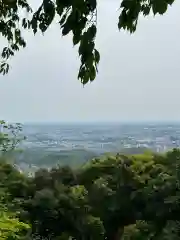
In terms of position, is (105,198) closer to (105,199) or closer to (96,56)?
(105,199)

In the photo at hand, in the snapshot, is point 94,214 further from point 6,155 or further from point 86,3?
point 86,3

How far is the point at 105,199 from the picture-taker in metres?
7.06


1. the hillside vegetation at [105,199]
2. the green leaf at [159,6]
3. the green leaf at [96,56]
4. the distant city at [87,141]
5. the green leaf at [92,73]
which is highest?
the green leaf at [159,6]

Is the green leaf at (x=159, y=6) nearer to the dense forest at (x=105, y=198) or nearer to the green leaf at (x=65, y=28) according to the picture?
the green leaf at (x=65, y=28)

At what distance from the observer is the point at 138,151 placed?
7832 millimetres

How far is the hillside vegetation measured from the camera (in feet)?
21.4

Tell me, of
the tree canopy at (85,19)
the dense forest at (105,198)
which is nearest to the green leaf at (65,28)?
the tree canopy at (85,19)

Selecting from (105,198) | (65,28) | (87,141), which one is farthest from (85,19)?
(105,198)

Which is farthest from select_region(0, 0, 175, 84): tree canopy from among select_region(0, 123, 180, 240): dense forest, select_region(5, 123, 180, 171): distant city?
select_region(0, 123, 180, 240): dense forest

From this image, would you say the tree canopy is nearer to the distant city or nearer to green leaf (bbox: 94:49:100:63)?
green leaf (bbox: 94:49:100:63)

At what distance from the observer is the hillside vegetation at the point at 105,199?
6523 mm

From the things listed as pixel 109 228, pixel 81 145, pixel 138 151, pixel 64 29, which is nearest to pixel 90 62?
pixel 64 29

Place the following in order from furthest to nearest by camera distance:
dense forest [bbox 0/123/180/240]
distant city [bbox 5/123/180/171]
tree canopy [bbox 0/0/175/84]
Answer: dense forest [bbox 0/123/180/240] → distant city [bbox 5/123/180/171] → tree canopy [bbox 0/0/175/84]

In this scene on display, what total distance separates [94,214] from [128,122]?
2155 millimetres
